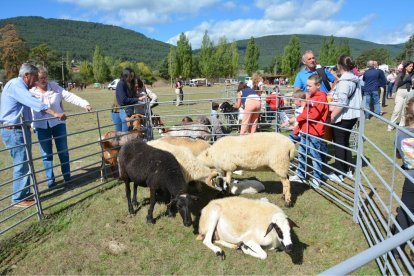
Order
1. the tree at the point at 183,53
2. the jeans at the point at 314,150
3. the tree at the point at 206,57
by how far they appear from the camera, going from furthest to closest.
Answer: the tree at the point at 206,57 < the tree at the point at 183,53 < the jeans at the point at 314,150

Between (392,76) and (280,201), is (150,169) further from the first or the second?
(392,76)

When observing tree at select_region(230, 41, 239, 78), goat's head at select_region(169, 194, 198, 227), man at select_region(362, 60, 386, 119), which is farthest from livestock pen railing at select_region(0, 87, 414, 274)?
tree at select_region(230, 41, 239, 78)

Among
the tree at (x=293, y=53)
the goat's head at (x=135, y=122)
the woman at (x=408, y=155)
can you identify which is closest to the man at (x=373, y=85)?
the goat's head at (x=135, y=122)

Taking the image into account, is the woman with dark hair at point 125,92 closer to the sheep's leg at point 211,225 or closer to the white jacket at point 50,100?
the white jacket at point 50,100

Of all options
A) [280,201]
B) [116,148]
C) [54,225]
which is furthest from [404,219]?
[116,148]

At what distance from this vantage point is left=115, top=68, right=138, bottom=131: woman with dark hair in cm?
717

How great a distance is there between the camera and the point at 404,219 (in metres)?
3.70

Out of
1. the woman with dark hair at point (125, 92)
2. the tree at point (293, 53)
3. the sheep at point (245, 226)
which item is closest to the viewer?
the sheep at point (245, 226)

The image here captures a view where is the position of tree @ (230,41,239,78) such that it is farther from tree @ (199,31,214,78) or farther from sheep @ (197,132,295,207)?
sheep @ (197,132,295,207)

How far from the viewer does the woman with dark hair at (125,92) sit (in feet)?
23.5

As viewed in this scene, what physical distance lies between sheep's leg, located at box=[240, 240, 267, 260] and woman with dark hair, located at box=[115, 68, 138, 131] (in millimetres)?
4382

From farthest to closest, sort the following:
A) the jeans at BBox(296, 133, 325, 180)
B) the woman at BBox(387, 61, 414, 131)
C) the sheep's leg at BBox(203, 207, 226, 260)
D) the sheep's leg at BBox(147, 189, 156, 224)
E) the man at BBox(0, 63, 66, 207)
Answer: the woman at BBox(387, 61, 414, 131) → the jeans at BBox(296, 133, 325, 180) → the man at BBox(0, 63, 66, 207) → the sheep's leg at BBox(147, 189, 156, 224) → the sheep's leg at BBox(203, 207, 226, 260)

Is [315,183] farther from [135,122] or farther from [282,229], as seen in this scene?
[135,122]

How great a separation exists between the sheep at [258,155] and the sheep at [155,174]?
3.71ft
